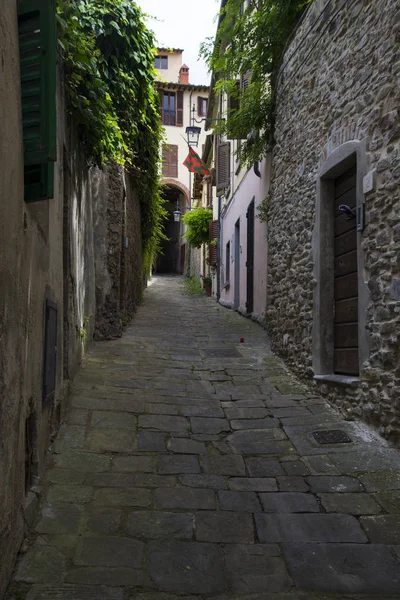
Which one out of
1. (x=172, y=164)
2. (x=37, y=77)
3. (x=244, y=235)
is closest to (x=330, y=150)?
(x=37, y=77)

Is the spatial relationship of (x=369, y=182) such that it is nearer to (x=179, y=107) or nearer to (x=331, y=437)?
(x=331, y=437)

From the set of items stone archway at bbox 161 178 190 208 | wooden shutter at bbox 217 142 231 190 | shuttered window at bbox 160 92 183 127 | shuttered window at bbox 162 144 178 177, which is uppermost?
shuttered window at bbox 160 92 183 127

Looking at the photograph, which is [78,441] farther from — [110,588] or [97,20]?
[97,20]

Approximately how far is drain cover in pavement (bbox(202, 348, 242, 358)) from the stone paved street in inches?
47.4

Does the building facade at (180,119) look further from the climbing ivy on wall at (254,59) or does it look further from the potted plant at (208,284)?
the climbing ivy on wall at (254,59)

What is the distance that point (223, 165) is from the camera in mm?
14039

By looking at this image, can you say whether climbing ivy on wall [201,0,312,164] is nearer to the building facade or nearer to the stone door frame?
the stone door frame

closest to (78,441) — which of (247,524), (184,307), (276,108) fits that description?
(247,524)

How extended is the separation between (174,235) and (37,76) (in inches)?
1235

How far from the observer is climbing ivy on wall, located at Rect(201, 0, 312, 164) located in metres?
6.84

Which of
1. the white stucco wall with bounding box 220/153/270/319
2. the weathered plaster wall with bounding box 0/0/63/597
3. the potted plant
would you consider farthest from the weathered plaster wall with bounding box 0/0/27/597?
the potted plant

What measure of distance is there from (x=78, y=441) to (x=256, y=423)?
5.17 feet

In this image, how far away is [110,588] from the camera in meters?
2.22

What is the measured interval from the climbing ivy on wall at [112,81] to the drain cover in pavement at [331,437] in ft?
11.7
